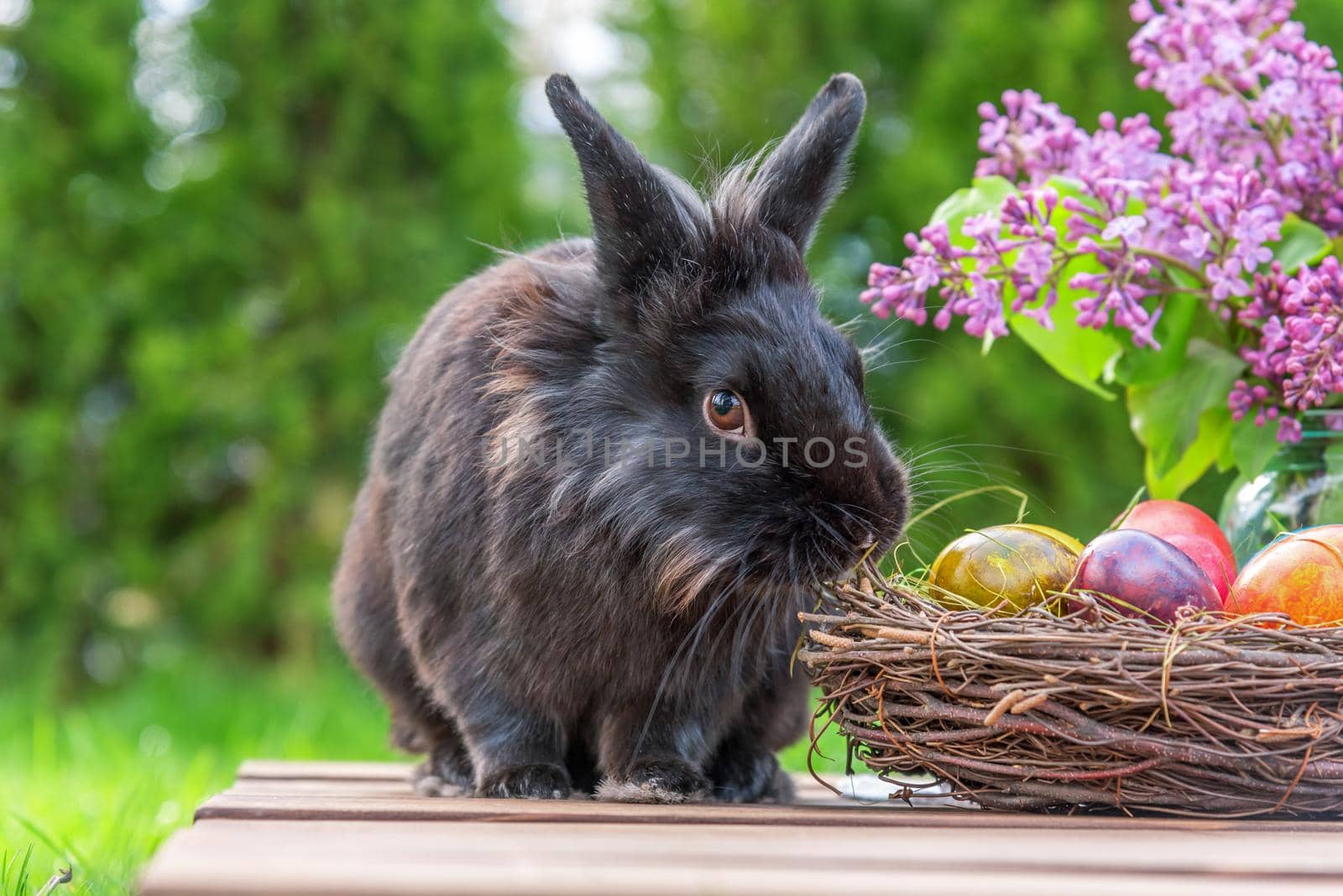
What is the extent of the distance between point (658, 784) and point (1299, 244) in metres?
1.51

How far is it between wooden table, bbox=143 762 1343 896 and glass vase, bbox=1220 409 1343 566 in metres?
0.77

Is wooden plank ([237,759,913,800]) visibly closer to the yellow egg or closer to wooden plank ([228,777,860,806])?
wooden plank ([228,777,860,806])

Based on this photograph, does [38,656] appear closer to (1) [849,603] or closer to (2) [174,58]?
(2) [174,58]

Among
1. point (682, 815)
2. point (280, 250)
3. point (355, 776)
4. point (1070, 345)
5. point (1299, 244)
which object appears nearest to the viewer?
point (682, 815)

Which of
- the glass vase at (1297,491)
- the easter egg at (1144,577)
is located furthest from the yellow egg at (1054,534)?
the glass vase at (1297,491)

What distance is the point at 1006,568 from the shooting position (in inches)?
78.9

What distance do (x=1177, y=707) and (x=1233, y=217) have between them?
964 mm

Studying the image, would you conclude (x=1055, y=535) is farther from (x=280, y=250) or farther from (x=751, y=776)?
(x=280, y=250)

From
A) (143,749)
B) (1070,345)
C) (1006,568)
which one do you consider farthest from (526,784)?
(143,749)

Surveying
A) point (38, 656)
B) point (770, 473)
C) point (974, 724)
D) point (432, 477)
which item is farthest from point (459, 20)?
point (974, 724)

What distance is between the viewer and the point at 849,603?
200cm

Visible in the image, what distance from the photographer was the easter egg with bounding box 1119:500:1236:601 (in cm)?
208

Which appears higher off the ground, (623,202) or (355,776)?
(623,202)

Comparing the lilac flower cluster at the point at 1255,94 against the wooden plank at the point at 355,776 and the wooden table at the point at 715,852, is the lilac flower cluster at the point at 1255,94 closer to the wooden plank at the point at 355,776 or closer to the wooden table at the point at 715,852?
the wooden table at the point at 715,852
